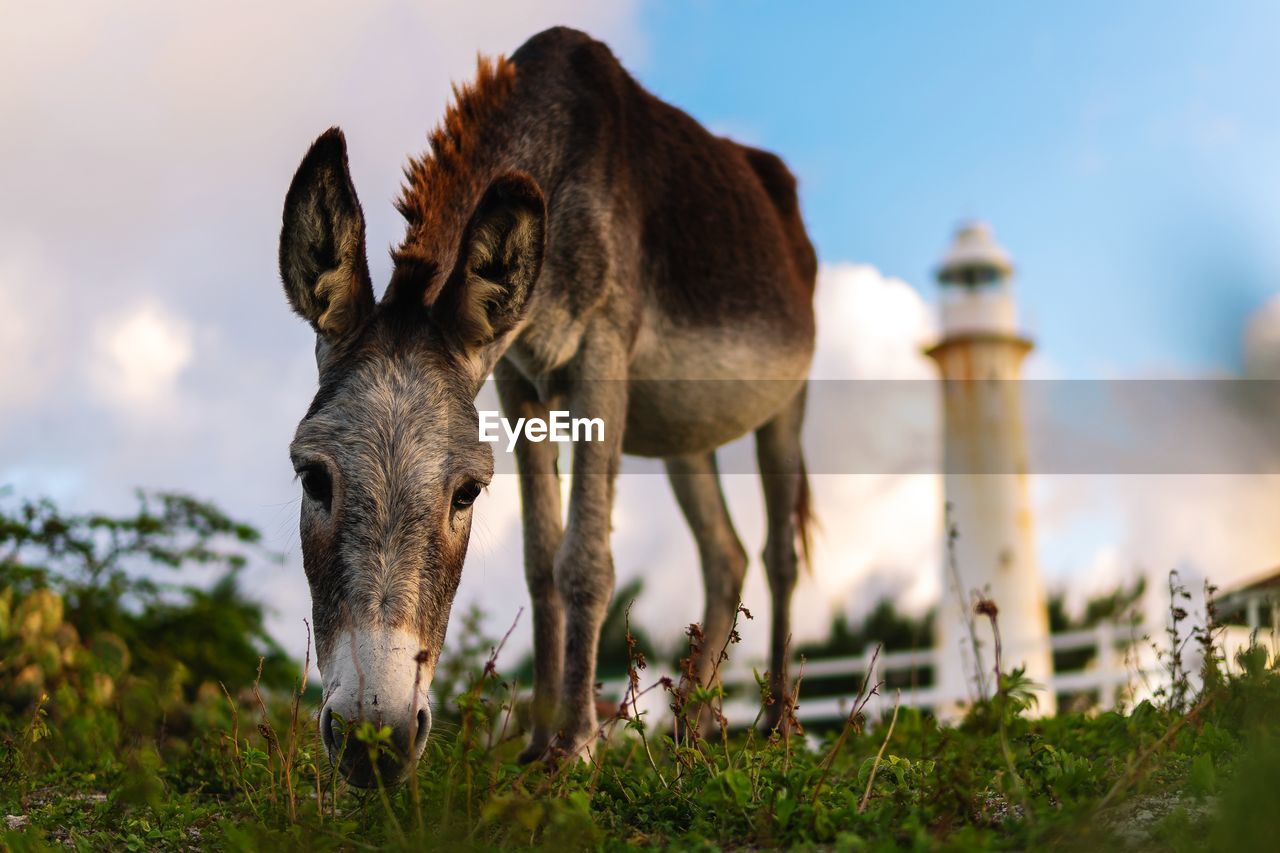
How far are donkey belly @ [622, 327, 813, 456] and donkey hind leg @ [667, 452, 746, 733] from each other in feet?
3.03

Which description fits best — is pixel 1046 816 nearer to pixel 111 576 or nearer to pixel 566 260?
pixel 566 260

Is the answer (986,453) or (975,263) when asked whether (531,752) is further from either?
(975,263)

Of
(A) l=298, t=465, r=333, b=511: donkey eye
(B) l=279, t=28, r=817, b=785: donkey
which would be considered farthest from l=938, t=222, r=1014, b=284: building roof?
(A) l=298, t=465, r=333, b=511: donkey eye

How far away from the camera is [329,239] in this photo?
370 centimetres

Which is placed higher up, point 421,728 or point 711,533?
point 711,533

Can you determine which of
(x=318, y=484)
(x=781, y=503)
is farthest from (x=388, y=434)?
(x=781, y=503)

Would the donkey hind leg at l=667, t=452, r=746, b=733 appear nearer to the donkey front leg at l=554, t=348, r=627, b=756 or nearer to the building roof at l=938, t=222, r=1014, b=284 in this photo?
the donkey front leg at l=554, t=348, r=627, b=756

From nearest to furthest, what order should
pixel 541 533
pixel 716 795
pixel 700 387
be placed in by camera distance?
pixel 716 795, pixel 541 533, pixel 700 387

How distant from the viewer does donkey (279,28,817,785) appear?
314 centimetres

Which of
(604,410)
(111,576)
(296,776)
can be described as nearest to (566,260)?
(604,410)

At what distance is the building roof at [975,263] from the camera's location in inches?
1148

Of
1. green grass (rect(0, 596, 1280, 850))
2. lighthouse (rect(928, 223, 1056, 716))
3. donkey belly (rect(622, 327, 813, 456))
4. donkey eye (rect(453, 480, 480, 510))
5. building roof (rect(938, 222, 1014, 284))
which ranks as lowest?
green grass (rect(0, 596, 1280, 850))

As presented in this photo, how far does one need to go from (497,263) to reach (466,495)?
2.74 ft

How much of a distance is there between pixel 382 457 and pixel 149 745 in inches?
92.4
